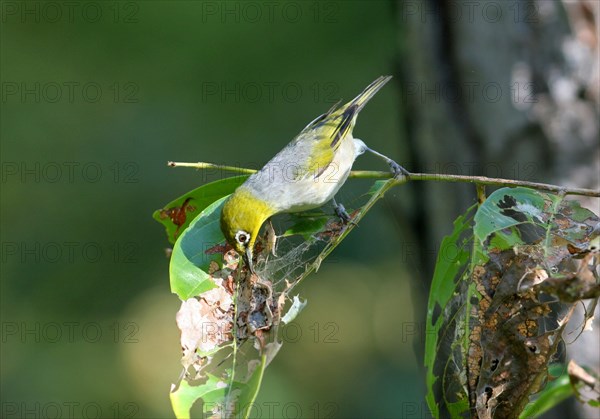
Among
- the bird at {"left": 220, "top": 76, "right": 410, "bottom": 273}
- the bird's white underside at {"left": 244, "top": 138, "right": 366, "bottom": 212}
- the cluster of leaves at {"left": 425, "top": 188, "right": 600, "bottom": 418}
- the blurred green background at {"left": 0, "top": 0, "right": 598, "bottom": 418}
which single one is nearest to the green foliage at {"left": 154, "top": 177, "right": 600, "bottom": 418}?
the cluster of leaves at {"left": 425, "top": 188, "right": 600, "bottom": 418}

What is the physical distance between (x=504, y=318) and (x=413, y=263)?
7.58 feet

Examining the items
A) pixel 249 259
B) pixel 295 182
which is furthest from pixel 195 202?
pixel 295 182

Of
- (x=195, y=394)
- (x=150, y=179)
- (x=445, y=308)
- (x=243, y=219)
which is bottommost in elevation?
(x=195, y=394)

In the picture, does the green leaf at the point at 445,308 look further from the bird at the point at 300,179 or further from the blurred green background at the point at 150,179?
the blurred green background at the point at 150,179

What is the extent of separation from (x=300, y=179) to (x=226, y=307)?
1.08 m

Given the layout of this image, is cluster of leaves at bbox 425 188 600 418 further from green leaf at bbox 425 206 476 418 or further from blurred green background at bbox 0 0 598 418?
blurred green background at bbox 0 0 598 418

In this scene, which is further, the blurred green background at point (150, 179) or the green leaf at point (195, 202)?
the blurred green background at point (150, 179)

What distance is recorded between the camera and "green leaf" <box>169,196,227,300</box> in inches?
78.2

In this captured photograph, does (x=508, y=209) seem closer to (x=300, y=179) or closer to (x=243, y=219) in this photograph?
(x=243, y=219)

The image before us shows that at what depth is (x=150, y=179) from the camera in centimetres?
715

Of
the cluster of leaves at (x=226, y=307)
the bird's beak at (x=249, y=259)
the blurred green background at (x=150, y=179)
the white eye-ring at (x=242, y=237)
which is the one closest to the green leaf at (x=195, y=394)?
the cluster of leaves at (x=226, y=307)

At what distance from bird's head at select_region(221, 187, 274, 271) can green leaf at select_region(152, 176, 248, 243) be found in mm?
Result: 57

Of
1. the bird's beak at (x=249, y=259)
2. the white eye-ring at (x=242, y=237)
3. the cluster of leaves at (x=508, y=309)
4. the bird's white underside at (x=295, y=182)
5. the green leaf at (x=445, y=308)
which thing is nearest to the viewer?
the cluster of leaves at (x=508, y=309)

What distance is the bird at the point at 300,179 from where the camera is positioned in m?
2.35
